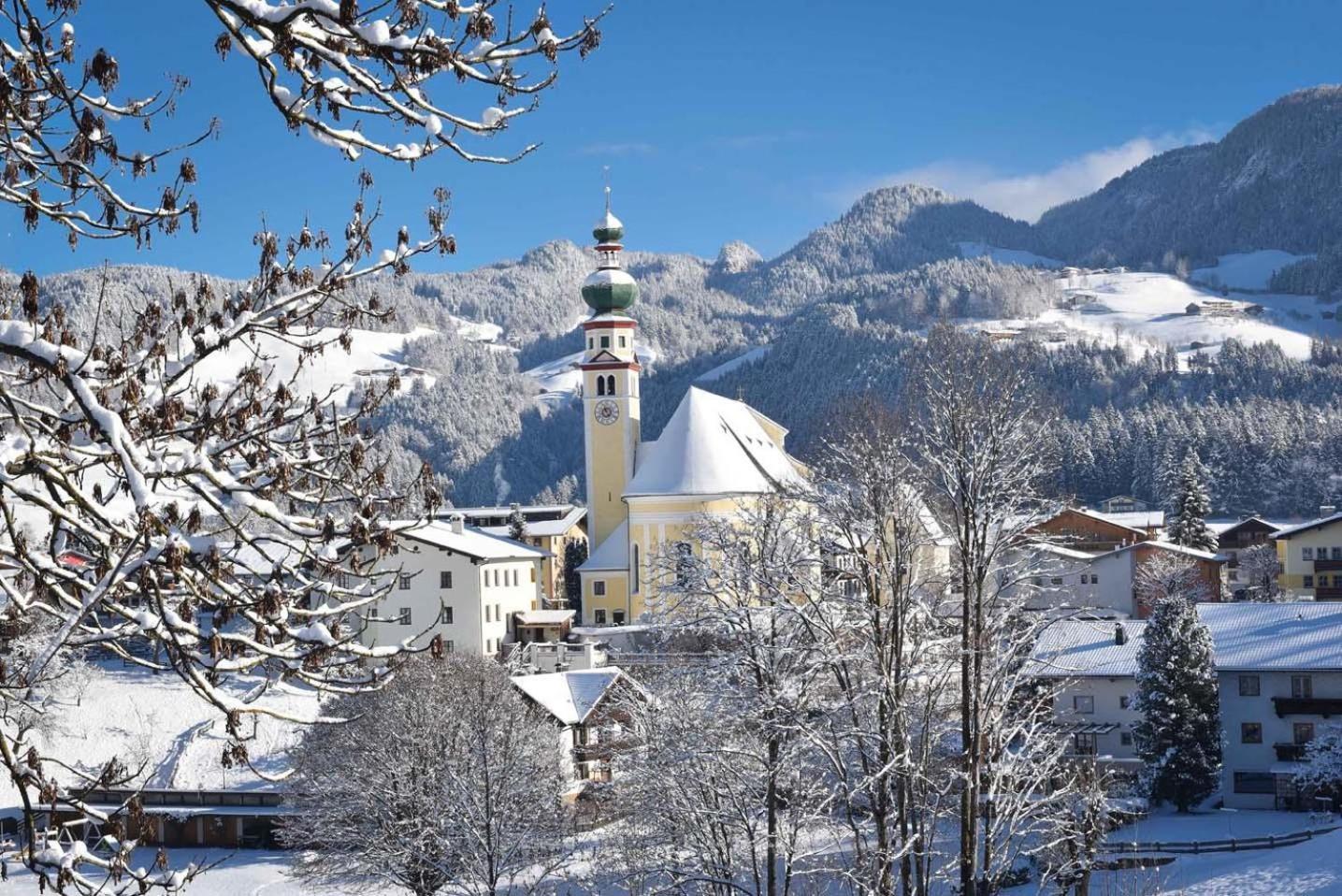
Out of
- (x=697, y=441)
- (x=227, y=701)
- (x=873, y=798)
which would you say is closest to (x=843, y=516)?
(x=873, y=798)

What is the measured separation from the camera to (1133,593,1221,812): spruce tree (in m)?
38.3

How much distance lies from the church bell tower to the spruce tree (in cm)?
3253

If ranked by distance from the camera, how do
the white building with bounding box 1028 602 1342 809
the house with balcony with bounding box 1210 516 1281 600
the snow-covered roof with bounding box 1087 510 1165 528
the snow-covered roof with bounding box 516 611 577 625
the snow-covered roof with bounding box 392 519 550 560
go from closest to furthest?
1. the white building with bounding box 1028 602 1342 809
2. the snow-covered roof with bounding box 392 519 550 560
3. the snow-covered roof with bounding box 516 611 577 625
4. the house with balcony with bounding box 1210 516 1281 600
5. the snow-covered roof with bounding box 1087 510 1165 528

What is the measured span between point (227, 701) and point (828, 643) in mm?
11703

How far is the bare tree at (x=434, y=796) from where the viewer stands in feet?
107

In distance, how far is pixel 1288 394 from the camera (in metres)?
155

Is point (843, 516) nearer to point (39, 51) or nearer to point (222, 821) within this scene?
point (39, 51)

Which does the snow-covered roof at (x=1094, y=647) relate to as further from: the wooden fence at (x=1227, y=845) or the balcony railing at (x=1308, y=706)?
the wooden fence at (x=1227, y=845)

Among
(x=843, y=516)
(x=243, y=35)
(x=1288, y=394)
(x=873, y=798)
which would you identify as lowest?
(x=873, y=798)

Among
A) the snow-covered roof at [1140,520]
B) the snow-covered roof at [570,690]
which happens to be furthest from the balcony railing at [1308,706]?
the snow-covered roof at [1140,520]

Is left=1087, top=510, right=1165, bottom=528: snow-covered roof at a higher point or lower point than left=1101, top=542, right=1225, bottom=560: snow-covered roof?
higher

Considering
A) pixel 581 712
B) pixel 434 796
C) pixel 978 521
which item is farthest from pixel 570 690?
pixel 978 521

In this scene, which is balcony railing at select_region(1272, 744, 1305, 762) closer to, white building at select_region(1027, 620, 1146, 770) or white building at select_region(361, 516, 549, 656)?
white building at select_region(1027, 620, 1146, 770)

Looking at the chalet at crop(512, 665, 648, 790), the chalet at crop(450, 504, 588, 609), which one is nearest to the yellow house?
the chalet at crop(450, 504, 588, 609)
